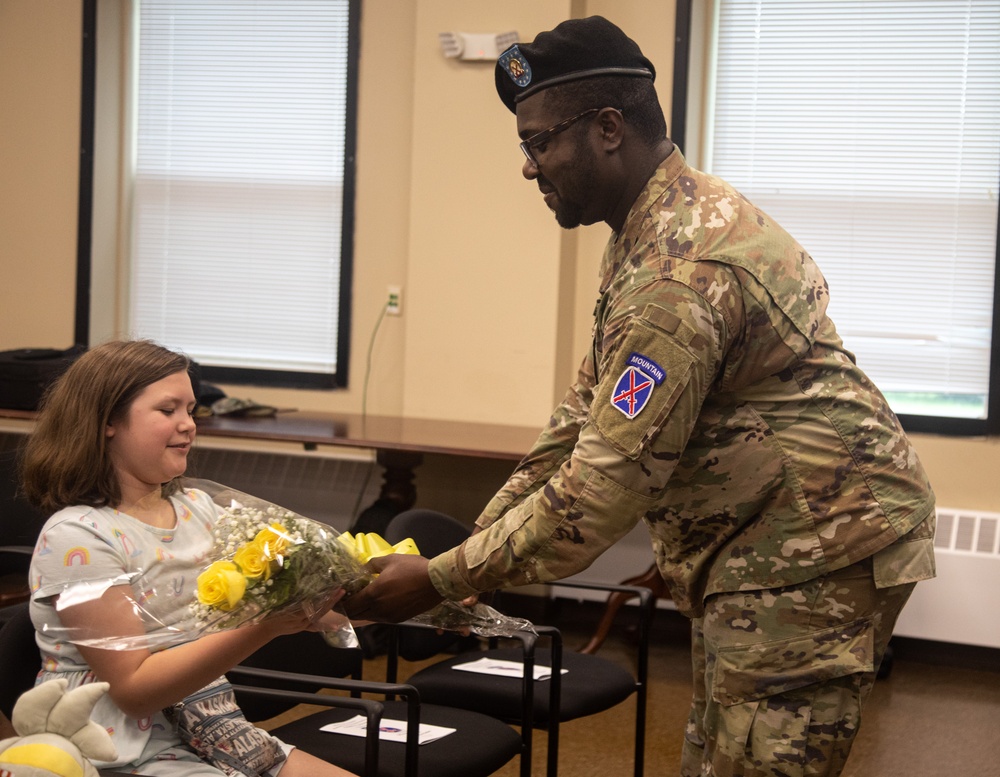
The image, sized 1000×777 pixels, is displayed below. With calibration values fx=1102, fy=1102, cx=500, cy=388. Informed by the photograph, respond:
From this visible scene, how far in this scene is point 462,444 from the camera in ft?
13.2

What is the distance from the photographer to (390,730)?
2.28 meters

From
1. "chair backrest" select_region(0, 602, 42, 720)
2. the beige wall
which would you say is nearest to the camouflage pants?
"chair backrest" select_region(0, 602, 42, 720)

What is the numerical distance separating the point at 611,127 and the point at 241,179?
4.10 metres

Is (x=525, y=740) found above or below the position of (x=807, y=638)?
below

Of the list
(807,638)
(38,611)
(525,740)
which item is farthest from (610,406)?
(525,740)

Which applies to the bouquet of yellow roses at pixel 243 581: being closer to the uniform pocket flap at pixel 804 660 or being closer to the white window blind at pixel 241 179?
the uniform pocket flap at pixel 804 660

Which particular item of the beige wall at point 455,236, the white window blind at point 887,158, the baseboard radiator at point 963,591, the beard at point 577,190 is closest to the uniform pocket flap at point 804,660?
the beard at point 577,190

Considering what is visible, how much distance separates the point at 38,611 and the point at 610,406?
0.91m

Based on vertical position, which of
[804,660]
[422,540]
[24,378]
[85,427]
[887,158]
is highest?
[887,158]

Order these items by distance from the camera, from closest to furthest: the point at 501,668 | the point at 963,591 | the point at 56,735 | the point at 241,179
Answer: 1. the point at 56,735
2. the point at 501,668
3. the point at 963,591
4. the point at 241,179

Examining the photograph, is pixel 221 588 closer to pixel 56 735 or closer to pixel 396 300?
pixel 56 735

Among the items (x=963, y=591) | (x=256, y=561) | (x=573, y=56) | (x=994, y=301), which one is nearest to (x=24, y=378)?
(x=256, y=561)

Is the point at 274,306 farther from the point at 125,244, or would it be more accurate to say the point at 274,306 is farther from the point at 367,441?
the point at 367,441

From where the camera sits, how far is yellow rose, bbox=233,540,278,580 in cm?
146
